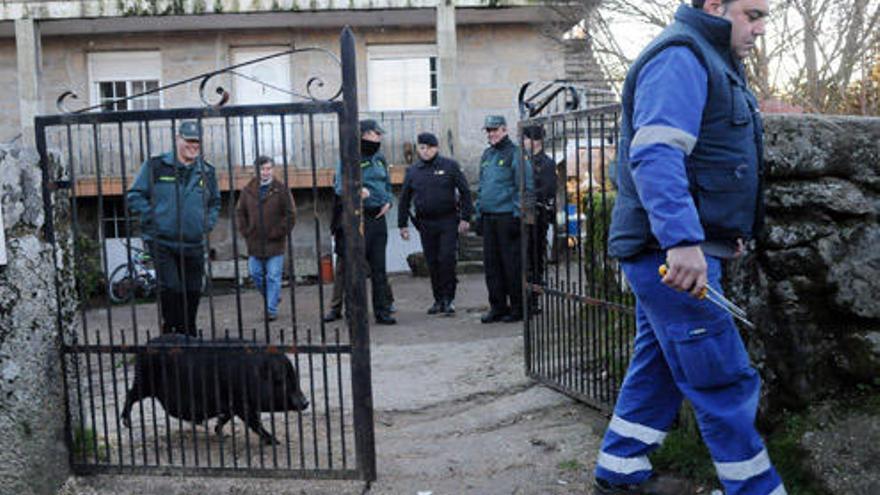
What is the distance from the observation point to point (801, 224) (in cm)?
421

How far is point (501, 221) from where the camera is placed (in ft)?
30.8

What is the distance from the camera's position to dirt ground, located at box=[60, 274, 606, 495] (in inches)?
183

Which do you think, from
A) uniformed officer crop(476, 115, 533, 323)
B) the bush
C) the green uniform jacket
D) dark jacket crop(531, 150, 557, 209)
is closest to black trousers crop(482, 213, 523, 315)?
uniformed officer crop(476, 115, 533, 323)

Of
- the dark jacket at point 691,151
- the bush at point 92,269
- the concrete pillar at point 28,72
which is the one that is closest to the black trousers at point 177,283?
the bush at point 92,269

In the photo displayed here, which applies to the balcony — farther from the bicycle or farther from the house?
the bicycle

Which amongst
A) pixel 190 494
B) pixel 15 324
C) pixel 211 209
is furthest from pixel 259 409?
pixel 211 209

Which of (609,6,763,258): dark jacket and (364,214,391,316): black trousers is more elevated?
(609,6,763,258): dark jacket

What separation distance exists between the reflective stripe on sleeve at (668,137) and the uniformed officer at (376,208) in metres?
6.28

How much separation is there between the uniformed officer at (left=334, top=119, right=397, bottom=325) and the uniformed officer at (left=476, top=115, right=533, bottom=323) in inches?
41.2

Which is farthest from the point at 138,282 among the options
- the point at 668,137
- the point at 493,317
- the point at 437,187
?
the point at 668,137

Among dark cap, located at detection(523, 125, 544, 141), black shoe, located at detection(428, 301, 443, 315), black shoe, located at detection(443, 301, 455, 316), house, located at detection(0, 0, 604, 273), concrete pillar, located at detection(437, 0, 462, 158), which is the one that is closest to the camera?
dark cap, located at detection(523, 125, 544, 141)

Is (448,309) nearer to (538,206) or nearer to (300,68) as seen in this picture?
(538,206)

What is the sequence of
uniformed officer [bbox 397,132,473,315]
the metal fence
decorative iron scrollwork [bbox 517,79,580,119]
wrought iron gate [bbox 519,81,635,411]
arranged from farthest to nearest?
the metal fence
uniformed officer [bbox 397,132,473,315]
decorative iron scrollwork [bbox 517,79,580,119]
wrought iron gate [bbox 519,81,635,411]

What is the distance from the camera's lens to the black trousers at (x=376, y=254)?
9.70 metres
